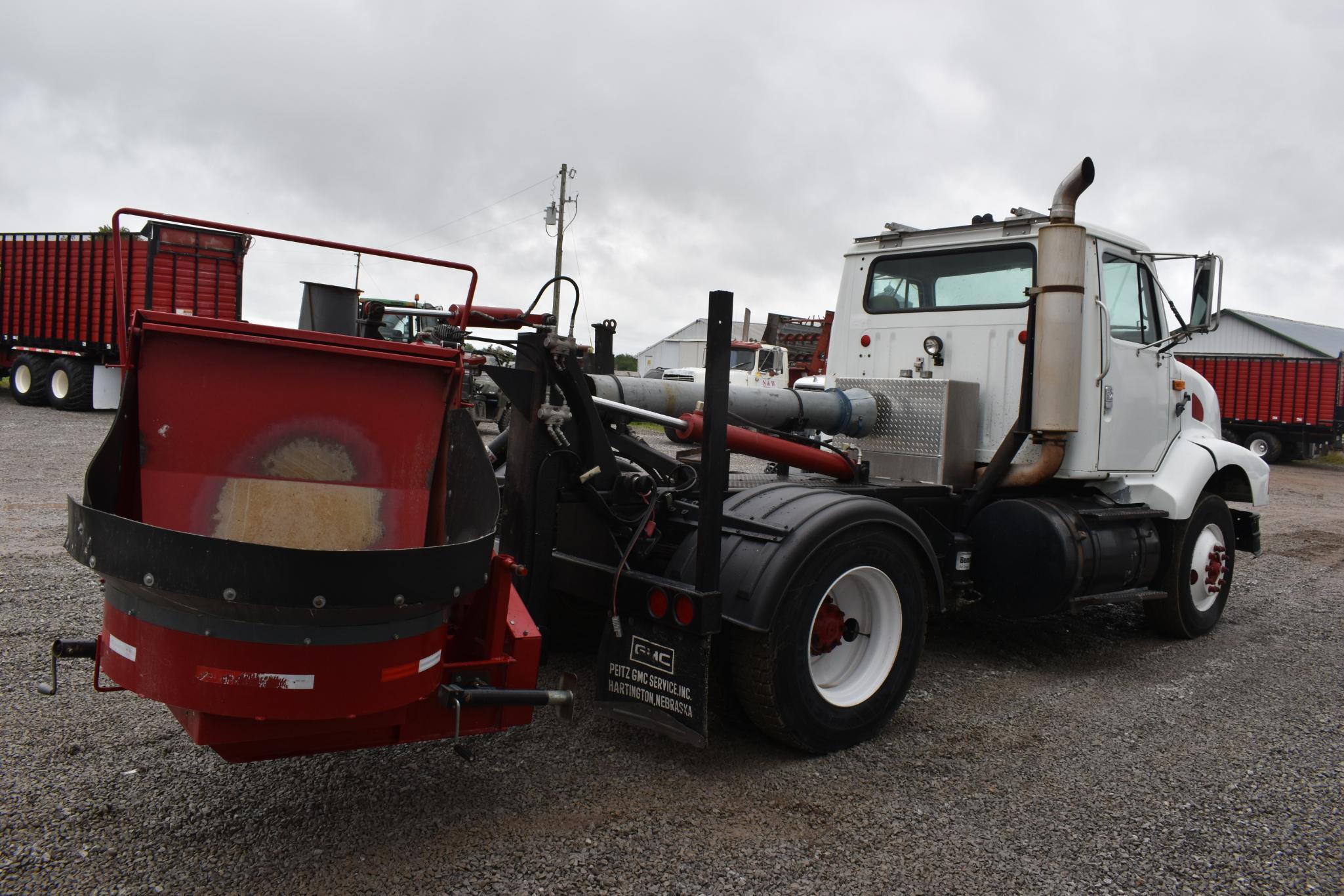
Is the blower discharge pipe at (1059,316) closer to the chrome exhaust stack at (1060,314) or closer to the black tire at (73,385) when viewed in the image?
the chrome exhaust stack at (1060,314)

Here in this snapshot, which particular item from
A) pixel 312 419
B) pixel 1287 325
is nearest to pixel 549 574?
pixel 312 419

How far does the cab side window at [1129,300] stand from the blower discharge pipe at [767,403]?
1569mm

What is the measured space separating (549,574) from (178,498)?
1.62m

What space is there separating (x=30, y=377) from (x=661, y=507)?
19972 mm

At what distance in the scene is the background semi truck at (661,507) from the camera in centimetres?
264

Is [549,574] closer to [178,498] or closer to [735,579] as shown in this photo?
[735,579]

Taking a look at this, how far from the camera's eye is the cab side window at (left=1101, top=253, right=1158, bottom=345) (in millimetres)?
5863

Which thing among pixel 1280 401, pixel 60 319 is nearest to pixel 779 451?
pixel 60 319

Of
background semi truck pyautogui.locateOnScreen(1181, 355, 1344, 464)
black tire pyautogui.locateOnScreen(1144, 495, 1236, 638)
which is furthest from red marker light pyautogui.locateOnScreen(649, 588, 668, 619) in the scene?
background semi truck pyautogui.locateOnScreen(1181, 355, 1344, 464)

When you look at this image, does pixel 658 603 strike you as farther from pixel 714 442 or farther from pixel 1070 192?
pixel 1070 192

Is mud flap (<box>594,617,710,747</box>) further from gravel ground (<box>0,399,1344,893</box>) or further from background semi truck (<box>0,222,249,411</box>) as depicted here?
background semi truck (<box>0,222,249,411</box>)

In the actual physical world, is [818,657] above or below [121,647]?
below

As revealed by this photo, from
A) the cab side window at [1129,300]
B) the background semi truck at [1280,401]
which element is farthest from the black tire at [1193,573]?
the background semi truck at [1280,401]

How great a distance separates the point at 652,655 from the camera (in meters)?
3.75
